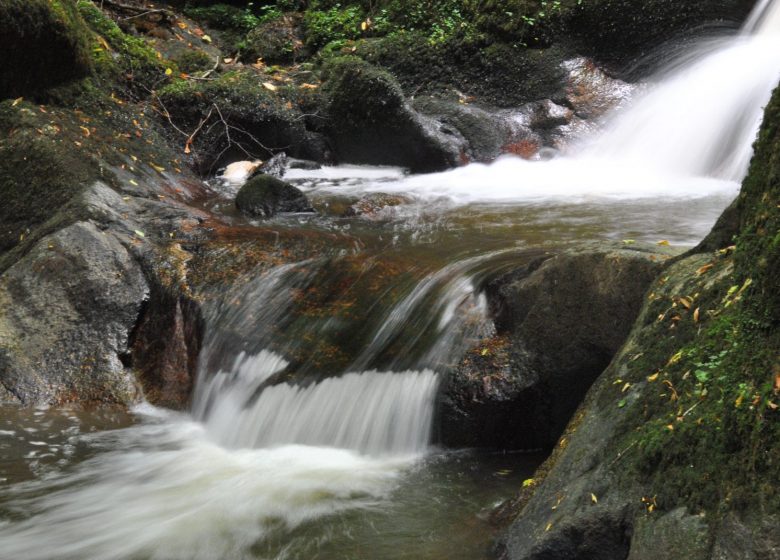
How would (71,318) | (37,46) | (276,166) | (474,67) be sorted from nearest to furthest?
(71,318) → (37,46) → (276,166) → (474,67)

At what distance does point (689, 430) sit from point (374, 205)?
241 inches

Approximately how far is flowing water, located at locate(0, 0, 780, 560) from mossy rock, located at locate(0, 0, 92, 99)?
10.5ft

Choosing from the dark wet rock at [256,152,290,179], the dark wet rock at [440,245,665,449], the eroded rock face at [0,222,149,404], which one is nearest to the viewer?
the dark wet rock at [440,245,665,449]

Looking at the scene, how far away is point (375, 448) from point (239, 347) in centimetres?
133

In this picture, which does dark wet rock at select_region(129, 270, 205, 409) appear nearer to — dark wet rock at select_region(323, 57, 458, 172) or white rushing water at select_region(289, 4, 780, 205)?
white rushing water at select_region(289, 4, 780, 205)

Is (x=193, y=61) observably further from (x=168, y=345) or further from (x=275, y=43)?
(x=168, y=345)

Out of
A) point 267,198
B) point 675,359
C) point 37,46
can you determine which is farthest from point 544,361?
point 37,46

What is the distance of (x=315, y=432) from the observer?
4473 millimetres

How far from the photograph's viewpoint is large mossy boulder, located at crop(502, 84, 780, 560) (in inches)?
75.3

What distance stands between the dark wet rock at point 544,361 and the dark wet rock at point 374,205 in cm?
376

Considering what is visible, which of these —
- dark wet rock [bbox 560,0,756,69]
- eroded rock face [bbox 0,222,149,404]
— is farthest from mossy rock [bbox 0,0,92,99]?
dark wet rock [bbox 560,0,756,69]

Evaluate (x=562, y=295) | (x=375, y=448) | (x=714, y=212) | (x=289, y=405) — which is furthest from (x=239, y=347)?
(x=714, y=212)

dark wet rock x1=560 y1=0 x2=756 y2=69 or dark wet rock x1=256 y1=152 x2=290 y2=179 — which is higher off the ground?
dark wet rock x1=560 y1=0 x2=756 y2=69

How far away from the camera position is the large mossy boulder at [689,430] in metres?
1.91
